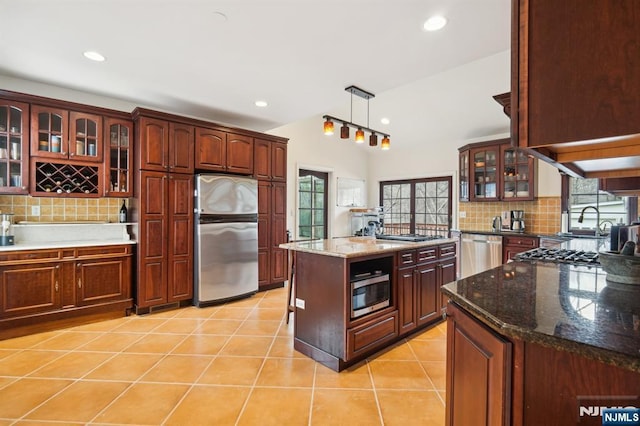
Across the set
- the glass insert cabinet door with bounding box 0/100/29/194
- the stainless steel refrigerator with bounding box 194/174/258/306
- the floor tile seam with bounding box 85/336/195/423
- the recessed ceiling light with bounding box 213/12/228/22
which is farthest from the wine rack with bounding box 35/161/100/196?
the recessed ceiling light with bounding box 213/12/228/22

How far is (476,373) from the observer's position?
1.04 metres

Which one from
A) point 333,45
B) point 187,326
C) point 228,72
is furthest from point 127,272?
point 333,45

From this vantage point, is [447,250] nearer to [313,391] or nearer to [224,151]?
[313,391]

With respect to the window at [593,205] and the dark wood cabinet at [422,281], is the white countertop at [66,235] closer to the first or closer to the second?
the dark wood cabinet at [422,281]

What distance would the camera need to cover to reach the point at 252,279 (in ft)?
13.9

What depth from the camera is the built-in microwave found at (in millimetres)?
2389

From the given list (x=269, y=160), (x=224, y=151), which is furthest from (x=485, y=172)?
(x=224, y=151)

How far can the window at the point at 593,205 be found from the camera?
13.1ft

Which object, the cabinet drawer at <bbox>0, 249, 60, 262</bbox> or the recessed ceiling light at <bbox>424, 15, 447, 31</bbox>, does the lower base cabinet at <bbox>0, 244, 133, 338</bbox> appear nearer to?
the cabinet drawer at <bbox>0, 249, 60, 262</bbox>

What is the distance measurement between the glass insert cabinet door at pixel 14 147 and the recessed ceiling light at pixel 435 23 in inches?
149

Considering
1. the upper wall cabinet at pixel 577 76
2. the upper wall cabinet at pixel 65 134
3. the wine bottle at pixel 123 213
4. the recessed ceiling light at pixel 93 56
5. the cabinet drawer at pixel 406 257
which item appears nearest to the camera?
the upper wall cabinet at pixel 577 76

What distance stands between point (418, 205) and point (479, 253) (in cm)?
180

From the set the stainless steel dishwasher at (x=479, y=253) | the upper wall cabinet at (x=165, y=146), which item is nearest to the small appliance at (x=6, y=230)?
the upper wall cabinet at (x=165, y=146)

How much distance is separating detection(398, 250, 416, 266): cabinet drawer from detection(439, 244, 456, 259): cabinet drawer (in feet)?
1.68
